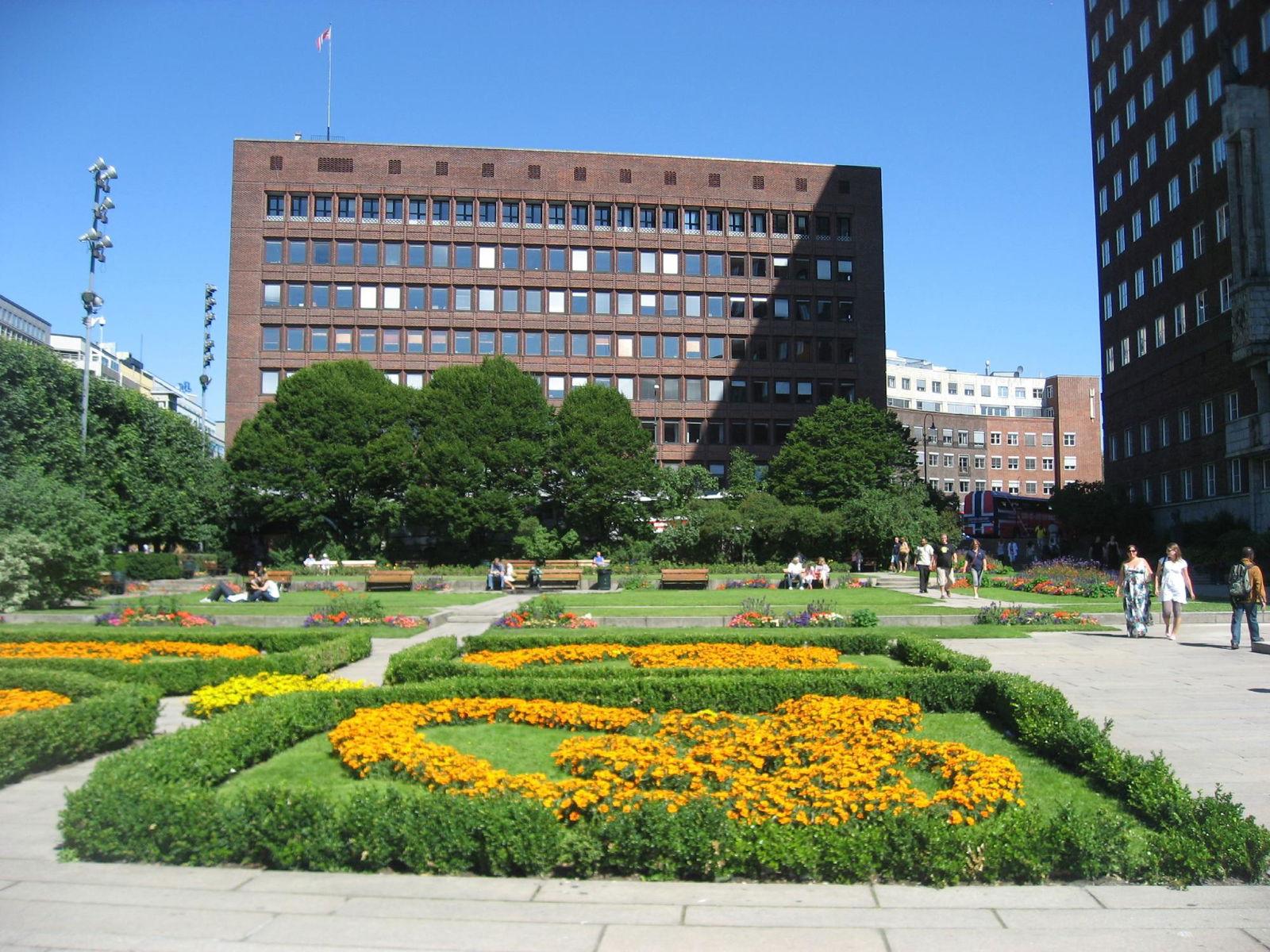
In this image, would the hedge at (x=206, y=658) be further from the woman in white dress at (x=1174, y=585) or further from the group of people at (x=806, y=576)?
the group of people at (x=806, y=576)

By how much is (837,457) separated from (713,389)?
15.9 metres

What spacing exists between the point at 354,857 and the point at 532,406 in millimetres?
51394

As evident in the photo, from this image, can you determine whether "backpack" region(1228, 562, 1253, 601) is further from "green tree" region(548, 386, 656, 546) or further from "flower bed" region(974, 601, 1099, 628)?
"green tree" region(548, 386, 656, 546)

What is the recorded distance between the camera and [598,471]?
55719mm

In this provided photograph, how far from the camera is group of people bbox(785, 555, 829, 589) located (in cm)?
3804

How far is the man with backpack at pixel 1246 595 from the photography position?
17781mm

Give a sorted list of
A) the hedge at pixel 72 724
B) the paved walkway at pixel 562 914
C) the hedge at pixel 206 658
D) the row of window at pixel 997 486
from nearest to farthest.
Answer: the paved walkway at pixel 562 914 → the hedge at pixel 72 724 → the hedge at pixel 206 658 → the row of window at pixel 997 486

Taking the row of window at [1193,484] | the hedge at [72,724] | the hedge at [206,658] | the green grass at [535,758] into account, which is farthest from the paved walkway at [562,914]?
the row of window at [1193,484]

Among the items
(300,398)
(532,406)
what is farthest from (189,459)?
(532,406)

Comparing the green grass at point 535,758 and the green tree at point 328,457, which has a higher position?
the green tree at point 328,457

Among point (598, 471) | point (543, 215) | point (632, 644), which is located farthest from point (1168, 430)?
point (632, 644)

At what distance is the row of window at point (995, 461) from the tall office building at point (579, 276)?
43315 mm

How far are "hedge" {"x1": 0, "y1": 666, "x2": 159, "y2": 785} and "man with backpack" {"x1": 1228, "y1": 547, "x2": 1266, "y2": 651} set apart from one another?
17538mm

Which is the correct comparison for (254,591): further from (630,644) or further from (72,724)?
(72,724)
